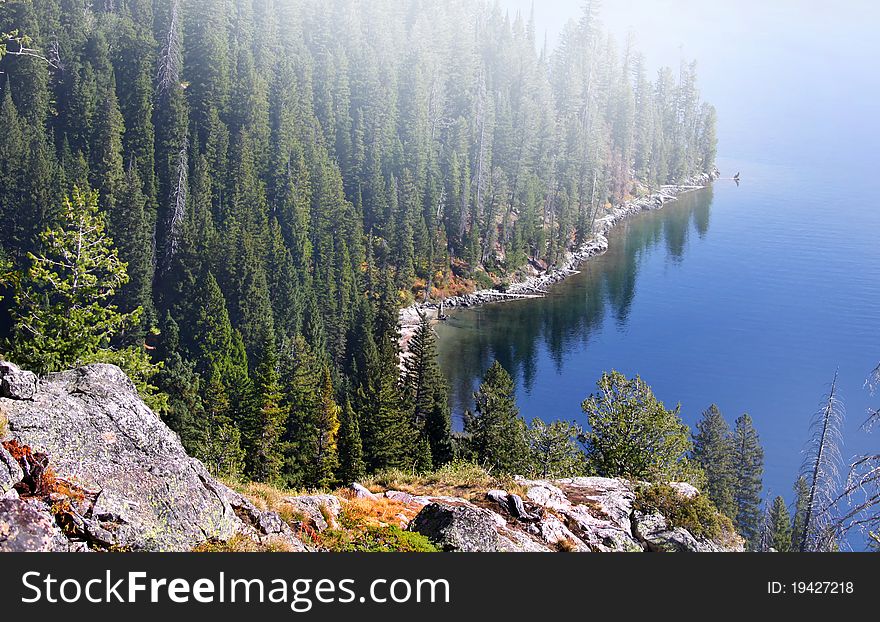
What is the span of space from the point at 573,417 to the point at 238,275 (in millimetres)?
40600

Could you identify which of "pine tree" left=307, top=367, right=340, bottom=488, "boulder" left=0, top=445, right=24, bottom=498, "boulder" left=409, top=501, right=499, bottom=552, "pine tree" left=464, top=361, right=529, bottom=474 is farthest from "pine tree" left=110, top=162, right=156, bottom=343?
"boulder" left=0, top=445, right=24, bottom=498

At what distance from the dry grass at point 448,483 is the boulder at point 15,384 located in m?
11.2

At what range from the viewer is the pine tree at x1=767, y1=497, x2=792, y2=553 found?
192 ft

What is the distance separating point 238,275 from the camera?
8494 cm

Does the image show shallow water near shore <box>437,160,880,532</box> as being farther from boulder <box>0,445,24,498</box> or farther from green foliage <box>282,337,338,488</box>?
A: boulder <box>0,445,24,498</box>

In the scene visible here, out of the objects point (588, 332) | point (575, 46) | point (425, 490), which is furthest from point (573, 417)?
point (575, 46)

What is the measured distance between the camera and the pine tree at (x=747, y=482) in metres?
67.9

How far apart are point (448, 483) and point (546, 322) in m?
90.7

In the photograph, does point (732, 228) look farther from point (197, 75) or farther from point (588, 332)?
point (197, 75)

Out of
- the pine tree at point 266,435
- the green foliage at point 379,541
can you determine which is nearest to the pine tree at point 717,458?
the pine tree at point 266,435

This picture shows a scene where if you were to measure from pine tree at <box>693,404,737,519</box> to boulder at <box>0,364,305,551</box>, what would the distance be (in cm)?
5616

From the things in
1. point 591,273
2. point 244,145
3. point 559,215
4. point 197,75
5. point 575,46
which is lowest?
point 591,273

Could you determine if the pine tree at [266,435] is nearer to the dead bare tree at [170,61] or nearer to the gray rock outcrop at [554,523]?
the gray rock outcrop at [554,523]

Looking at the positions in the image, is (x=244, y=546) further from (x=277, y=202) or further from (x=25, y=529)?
(x=277, y=202)
